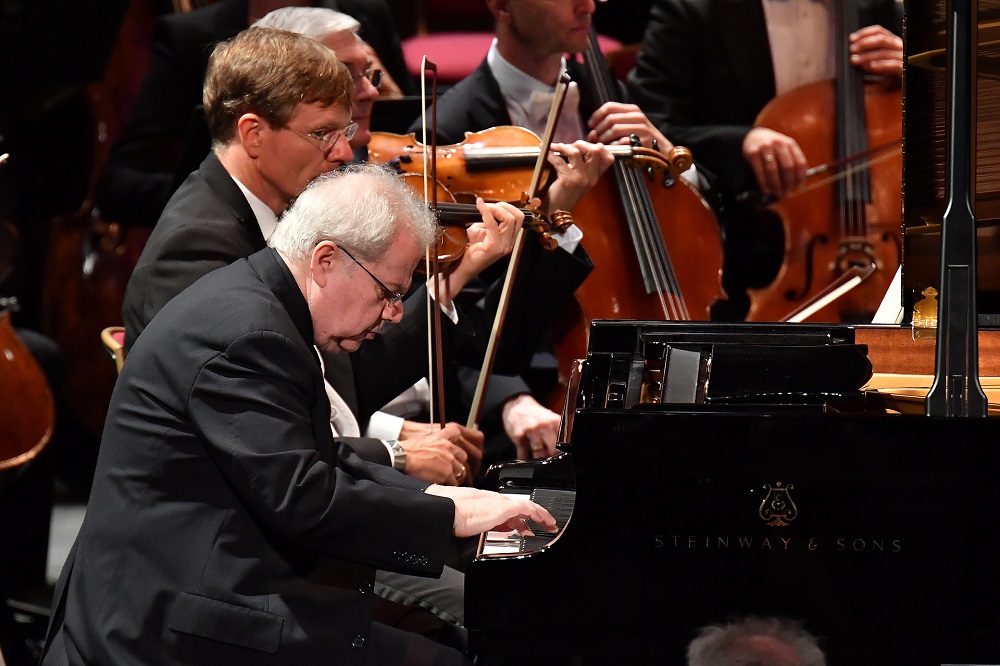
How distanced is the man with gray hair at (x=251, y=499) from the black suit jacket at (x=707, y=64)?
204 centimetres

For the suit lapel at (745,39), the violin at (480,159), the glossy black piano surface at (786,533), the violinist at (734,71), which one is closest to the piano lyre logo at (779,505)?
the glossy black piano surface at (786,533)

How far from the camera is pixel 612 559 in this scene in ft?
→ 5.77

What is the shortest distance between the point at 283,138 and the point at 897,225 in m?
1.81

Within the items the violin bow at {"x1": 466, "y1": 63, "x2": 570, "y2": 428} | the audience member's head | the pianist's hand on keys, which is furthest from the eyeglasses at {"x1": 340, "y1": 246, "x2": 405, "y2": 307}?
the violin bow at {"x1": 466, "y1": 63, "x2": 570, "y2": 428}

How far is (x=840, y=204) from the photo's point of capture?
3.62 m

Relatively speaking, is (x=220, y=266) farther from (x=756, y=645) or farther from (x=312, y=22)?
(x=756, y=645)

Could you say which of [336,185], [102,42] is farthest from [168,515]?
[102,42]

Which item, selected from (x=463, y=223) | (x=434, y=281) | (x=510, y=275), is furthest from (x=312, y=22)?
(x=434, y=281)

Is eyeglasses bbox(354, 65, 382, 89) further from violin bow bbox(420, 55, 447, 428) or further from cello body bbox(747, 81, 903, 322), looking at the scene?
cello body bbox(747, 81, 903, 322)

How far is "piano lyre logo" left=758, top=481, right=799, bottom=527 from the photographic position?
1727 millimetres

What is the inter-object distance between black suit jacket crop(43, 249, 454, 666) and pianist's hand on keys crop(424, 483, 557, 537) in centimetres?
3

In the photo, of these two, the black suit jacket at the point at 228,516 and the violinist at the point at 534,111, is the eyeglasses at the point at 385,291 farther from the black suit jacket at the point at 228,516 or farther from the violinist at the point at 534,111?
the violinist at the point at 534,111

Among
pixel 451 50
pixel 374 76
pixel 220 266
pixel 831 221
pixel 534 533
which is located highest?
pixel 451 50

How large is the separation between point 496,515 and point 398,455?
2.29ft
